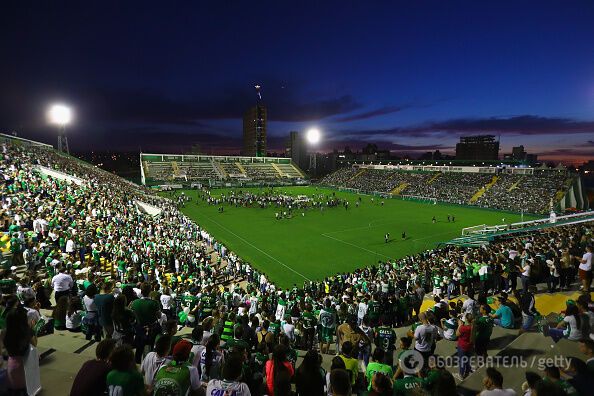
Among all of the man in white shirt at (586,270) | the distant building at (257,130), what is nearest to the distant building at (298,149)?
the distant building at (257,130)

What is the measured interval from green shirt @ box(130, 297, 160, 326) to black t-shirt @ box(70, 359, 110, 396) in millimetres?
2173

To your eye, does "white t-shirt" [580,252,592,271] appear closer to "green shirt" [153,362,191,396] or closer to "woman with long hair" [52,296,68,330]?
"green shirt" [153,362,191,396]

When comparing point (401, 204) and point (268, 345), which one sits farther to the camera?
point (401, 204)

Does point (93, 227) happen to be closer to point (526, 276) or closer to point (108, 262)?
point (108, 262)

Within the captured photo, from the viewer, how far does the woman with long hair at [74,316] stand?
258 inches

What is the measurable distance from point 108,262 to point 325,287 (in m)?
10.3

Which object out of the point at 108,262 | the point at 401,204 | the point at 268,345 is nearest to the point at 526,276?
the point at 268,345

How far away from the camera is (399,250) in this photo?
27891 mm

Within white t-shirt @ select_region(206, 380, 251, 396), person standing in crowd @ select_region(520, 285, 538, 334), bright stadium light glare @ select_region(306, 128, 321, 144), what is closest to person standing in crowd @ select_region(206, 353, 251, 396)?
white t-shirt @ select_region(206, 380, 251, 396)

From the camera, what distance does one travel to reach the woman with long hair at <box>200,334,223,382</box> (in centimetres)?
459

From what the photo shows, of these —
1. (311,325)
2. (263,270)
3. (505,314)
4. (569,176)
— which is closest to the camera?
(505,314)

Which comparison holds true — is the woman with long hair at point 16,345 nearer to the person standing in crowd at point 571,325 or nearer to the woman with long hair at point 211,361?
the woman with long hair at point 211,361

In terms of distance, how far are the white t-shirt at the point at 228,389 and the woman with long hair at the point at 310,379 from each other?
768 millimetres
